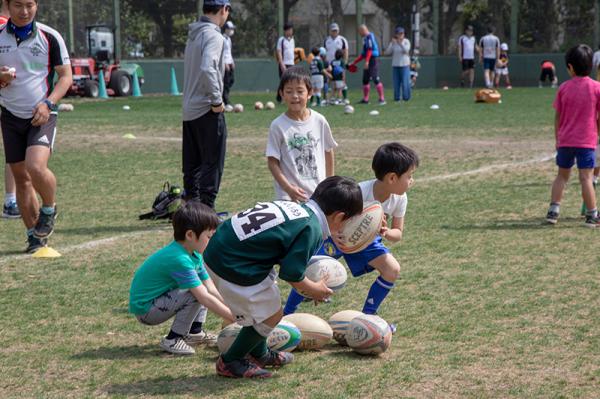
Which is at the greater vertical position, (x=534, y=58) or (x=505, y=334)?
(x=534, y=58)

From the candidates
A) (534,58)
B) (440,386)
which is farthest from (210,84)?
(534,58)

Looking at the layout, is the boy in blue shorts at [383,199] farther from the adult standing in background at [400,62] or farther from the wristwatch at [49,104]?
the adult standing in background at [400,62]

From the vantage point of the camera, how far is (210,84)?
8.80m

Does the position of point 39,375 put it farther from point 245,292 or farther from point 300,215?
point 300,215

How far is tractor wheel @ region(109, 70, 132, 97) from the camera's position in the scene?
33312mm

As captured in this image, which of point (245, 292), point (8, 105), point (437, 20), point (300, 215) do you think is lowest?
point (245, 292)

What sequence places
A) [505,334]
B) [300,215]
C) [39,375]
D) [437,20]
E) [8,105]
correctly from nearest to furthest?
[300,215] → [39,375] → [505,334] → [8,105] → [437,20]

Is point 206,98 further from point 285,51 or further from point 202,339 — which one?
point 285,51

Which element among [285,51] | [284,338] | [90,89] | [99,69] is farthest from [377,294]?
[99,69]

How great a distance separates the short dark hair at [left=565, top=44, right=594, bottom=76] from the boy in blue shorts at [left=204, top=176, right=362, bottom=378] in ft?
16.8

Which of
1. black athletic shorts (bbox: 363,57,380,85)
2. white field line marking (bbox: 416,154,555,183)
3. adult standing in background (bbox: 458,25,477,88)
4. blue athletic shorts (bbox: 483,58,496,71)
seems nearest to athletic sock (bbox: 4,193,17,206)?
white field line marking (bbox: 416,154,555,183)

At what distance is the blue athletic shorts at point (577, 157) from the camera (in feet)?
30.2

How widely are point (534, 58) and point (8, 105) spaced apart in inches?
1313

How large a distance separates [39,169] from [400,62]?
2030cm
